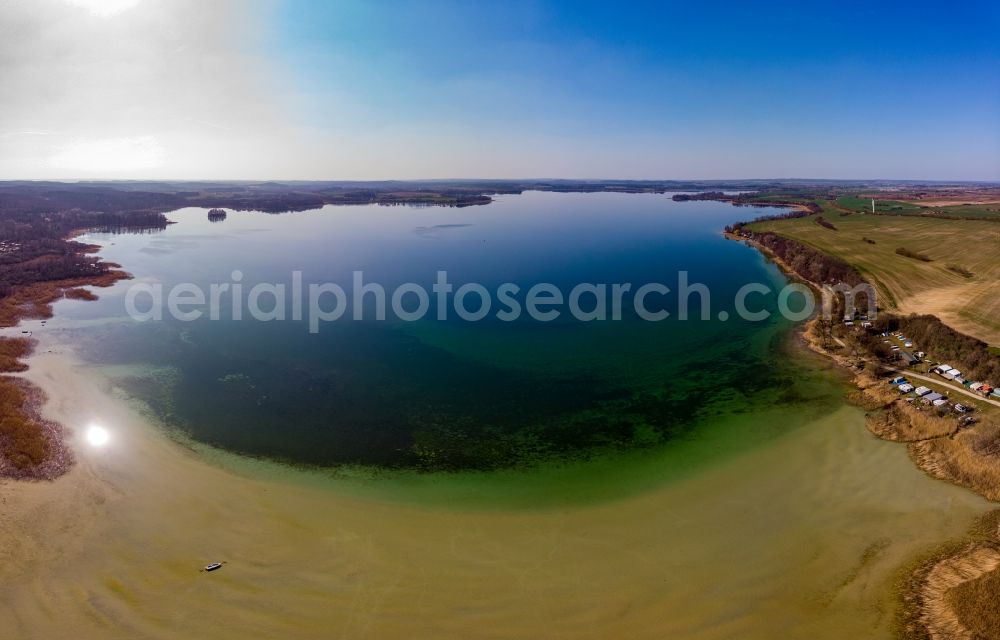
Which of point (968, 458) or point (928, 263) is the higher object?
point (928, 263)

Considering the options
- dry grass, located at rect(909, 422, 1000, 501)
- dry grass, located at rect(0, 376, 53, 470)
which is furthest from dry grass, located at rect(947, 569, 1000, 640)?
dry grass, located at rect(0, 376, 53, 470)

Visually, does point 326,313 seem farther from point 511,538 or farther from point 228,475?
point 511,538

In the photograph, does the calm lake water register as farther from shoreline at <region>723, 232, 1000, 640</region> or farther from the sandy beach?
shoreline at <region>723, 232, 1000, 640</region>

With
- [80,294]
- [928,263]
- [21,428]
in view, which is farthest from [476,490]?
[928,263]

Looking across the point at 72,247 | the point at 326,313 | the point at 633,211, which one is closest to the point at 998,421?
the point at 326,313

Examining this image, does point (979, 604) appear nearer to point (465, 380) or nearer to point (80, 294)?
point (465, 380)

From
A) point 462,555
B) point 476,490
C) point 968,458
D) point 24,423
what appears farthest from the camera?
point 24,423
